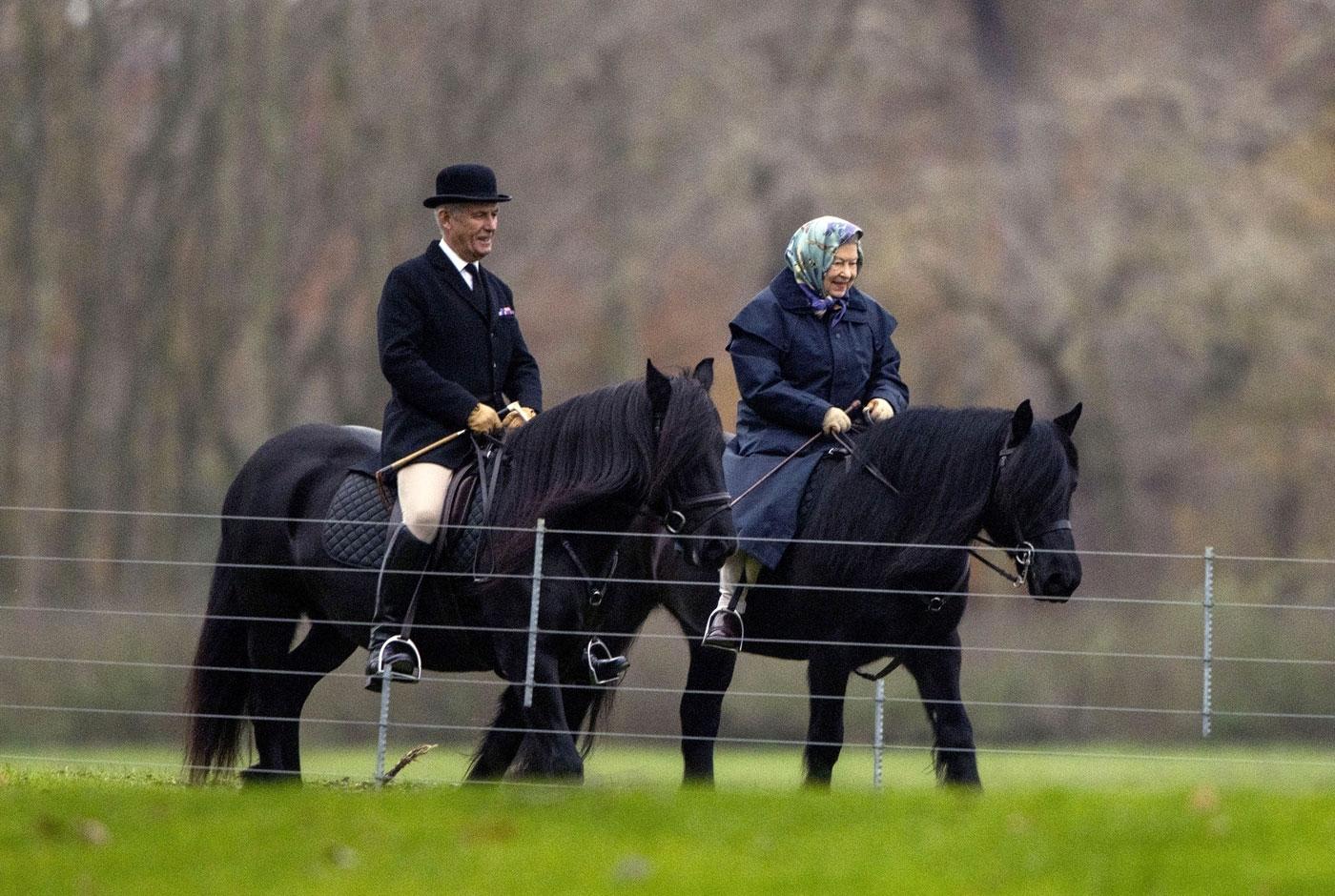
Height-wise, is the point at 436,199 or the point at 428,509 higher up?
the point at 436,199

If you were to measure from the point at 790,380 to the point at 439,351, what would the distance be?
5.62 feet

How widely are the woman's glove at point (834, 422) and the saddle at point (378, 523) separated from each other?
1.60 m

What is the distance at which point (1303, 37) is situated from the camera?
3002 cm

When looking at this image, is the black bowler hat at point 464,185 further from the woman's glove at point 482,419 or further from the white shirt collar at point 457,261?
the woman's glove at point 482,419

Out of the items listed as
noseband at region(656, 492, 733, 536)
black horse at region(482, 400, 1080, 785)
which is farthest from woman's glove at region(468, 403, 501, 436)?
noseband at region(656, 492, 733, 536)

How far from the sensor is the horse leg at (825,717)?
999 cm

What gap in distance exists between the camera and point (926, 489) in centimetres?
1020

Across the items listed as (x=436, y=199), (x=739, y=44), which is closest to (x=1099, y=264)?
(x=739, y=44)

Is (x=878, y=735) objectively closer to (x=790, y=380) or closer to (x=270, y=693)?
(x=790, y=380)

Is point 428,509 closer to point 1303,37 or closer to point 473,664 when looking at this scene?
point 473,664

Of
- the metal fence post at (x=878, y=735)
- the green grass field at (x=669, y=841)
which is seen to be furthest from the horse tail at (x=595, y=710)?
the green grass field at (x=669, y=841)

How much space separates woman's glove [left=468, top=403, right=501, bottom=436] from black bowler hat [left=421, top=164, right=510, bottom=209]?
0.88 metres

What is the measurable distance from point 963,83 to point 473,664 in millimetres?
21163

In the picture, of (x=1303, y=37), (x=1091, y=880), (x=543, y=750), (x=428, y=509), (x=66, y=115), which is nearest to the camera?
(x=1091, y=880)
